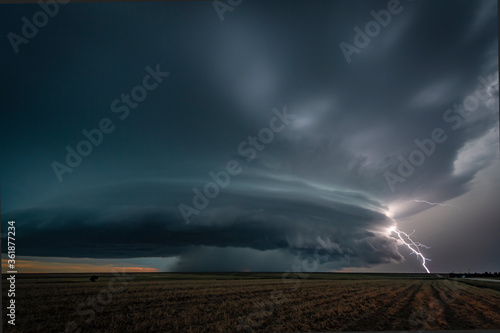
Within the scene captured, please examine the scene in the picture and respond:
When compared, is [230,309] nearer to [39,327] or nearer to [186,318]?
[186,318]

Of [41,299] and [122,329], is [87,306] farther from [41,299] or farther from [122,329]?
[122,329]

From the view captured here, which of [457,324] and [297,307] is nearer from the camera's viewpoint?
[457,324]

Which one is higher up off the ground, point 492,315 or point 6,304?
point 6,304

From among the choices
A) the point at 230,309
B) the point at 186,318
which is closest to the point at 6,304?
the point at 186,318

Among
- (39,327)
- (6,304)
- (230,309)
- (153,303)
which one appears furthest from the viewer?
(153,303)

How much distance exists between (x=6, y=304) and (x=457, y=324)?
23055 millimetres

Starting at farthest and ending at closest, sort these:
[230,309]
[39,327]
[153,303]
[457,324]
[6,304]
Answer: [153,303] → [230,309] → [6,304] → [457,324] → [39,327]

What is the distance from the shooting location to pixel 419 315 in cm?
1984

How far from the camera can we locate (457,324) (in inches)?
684

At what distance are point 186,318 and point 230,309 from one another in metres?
3.62

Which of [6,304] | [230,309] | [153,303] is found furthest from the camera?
[153,303]

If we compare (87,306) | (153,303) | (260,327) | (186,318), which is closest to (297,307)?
(260,327)

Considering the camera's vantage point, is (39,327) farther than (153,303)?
No

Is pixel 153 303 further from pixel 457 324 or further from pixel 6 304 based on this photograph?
pixel 457 324
